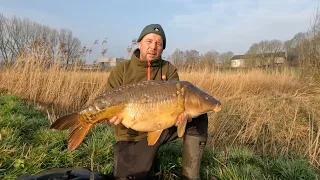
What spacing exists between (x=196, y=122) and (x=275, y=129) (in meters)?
2.12

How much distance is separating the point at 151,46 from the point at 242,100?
3452mm

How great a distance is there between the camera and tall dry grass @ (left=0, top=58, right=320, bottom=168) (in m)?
3.60

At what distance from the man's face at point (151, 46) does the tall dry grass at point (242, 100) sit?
60.8 inches

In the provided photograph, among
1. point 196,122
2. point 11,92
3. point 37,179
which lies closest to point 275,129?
point 196,122

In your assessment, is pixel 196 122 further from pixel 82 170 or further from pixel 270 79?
pixel 270 79

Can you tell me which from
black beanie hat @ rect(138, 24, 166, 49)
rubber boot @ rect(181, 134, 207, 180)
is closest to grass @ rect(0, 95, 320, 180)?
rubber boot @ rect(181, 134, 207, 180)

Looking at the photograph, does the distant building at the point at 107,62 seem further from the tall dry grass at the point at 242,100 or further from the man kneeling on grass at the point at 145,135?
the man kneeling on grass at the point at 145,135

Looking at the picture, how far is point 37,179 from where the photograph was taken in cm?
155

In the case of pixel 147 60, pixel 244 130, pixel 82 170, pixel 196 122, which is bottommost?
pixel 244 130

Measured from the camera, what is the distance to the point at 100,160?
247cm

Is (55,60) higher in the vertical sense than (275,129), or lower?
higher

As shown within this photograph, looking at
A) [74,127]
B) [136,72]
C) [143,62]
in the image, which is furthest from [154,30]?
[74,127]

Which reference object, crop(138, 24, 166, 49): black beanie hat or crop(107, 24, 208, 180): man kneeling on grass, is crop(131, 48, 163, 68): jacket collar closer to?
crop(107, 24, 208, 180): man kneeling on grass

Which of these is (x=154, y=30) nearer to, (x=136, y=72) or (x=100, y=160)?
(x=136, y=72)
